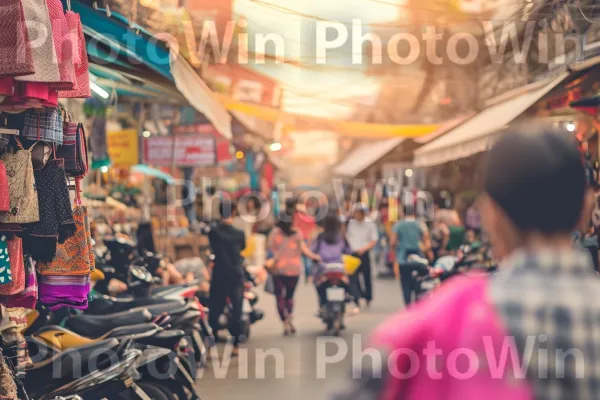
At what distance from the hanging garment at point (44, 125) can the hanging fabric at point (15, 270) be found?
0.55 metres

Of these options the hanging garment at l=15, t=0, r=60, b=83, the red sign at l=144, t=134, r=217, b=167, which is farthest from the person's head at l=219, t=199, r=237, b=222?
the hanging garment at l=15, t=0, r=60, b=83

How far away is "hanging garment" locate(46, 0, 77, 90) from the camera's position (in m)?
5.11

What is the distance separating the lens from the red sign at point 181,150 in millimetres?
15805

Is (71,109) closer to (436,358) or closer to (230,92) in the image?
(436,358)

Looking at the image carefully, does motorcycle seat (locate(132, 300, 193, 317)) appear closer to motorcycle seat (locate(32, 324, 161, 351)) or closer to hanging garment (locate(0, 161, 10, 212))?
motorcycle seat (locate(32, 324, 161, 351))

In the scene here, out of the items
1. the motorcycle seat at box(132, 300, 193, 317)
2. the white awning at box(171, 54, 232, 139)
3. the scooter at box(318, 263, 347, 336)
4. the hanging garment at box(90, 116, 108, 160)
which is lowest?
the scooter at box(318, 263, 347, 336)

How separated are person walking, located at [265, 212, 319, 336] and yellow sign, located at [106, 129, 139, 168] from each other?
2.32 meters

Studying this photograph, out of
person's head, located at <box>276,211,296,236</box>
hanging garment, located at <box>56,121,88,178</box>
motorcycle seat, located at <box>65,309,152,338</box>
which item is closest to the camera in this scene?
hanging garment, located at <box>56,121,88,178</box>

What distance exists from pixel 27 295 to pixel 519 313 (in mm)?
3688

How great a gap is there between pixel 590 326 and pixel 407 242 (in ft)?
42.3

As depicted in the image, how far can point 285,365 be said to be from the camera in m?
10.8

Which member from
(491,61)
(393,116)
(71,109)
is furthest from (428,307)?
(393,116)

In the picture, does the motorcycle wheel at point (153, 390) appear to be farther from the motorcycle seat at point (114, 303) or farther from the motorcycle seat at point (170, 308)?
the motorcycle seat at point (114, 303)

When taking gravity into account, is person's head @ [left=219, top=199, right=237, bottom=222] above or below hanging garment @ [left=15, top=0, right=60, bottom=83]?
below
